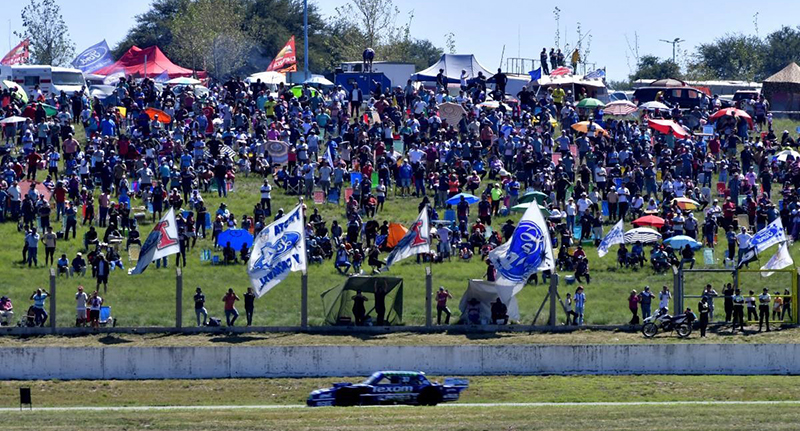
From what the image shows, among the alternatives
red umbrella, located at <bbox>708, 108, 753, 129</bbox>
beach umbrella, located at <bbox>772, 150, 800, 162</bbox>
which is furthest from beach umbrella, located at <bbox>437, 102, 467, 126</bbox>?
beach umbrella, located at <bbox>772, 150, 800, 162</bbox>

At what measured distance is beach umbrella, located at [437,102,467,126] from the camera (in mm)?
57281

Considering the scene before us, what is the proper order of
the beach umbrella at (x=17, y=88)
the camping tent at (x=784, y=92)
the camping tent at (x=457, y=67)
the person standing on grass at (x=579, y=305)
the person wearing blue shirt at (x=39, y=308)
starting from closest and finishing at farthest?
the person wearing blue shirt at (x=39, y=308) → the person standing on grass at (x=579, y=305) → the beach umbrella at (x=17, y=88) → the camping tent at (x=784, y=92) → the camping tent at (x=457, y=67)

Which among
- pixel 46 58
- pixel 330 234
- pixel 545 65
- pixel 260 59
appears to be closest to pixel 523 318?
pixel 330 234

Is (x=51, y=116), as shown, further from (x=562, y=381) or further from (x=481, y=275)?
(x=562, y=381)

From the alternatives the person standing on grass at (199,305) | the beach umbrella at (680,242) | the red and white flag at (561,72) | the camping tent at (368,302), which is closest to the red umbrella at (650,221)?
the beach umbrella at (680,242)

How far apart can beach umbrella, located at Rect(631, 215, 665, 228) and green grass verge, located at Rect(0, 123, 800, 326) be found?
1.39m

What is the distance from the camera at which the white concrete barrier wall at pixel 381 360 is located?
34188mm

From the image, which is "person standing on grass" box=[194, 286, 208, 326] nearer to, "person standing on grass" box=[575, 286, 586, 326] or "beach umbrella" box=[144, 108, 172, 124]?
"person standing on grass" box=[575, 286, 586, 326]

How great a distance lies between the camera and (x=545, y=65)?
73.1 metres

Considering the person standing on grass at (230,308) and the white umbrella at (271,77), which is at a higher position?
the white umbrella at (271,77)

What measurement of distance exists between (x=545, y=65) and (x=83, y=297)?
130 feet

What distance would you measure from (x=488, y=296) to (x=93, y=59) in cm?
4069

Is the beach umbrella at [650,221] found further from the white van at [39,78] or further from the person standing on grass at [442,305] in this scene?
the white van at [39,78]

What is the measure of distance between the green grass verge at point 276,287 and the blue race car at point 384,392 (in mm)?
7414
